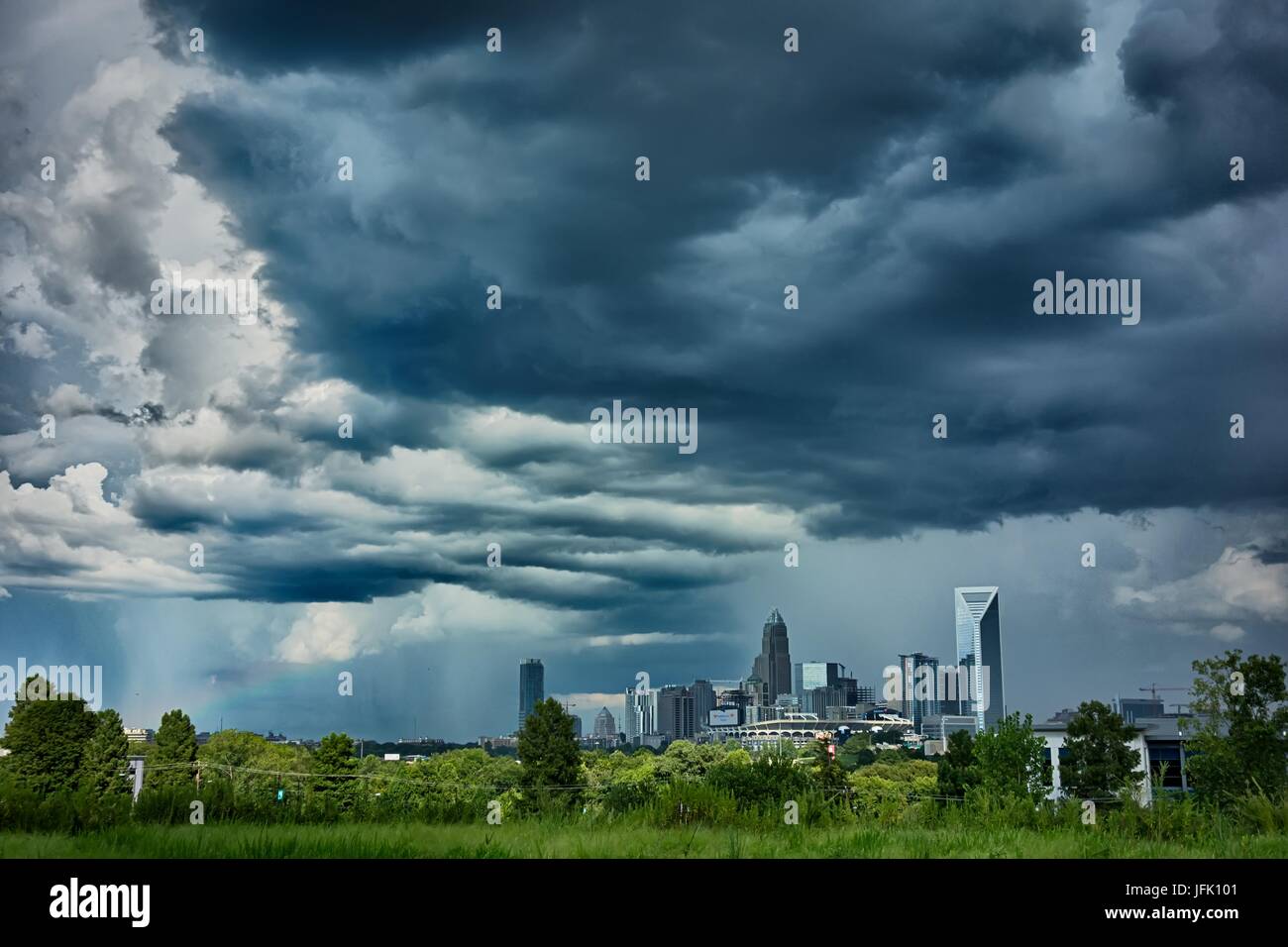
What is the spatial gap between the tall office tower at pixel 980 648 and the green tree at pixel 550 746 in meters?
55.3

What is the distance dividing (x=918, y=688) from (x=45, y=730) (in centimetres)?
7494

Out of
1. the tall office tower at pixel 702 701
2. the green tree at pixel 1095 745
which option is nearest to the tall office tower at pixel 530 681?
the tall office tower at pixel 702 701

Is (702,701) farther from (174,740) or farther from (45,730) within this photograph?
(45,730)

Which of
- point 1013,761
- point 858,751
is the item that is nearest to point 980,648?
point 858,751

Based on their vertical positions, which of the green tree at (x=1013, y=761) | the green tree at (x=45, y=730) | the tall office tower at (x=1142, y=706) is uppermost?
the green tree at (x=1013, y=761)

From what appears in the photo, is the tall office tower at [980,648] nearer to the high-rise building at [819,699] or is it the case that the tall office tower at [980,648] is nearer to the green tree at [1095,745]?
the high-rise building at [819,699]

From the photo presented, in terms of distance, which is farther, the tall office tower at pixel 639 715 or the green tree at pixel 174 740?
the tall office tower at pixel 639 715

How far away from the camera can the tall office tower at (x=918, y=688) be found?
95562 mm

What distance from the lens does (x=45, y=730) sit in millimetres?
44500
